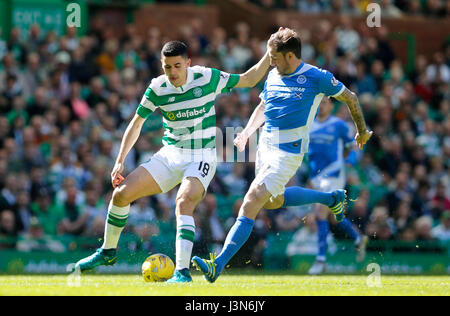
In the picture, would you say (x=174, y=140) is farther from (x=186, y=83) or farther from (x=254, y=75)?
(x=254, y=75)

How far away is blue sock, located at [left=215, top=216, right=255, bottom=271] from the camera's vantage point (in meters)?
8.34

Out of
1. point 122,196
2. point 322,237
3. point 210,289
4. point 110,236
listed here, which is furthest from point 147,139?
point 210,289

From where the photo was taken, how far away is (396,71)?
18.7m

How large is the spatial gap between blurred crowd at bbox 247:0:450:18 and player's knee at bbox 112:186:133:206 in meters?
12.0

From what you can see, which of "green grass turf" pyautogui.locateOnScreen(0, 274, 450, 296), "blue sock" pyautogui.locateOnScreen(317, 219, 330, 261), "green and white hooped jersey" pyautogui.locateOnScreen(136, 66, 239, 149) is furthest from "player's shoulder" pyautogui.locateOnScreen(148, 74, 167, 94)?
"blue sock" pyautogui.locateOnScreen(317, 219, 330, 261)

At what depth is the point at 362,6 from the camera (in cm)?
2089

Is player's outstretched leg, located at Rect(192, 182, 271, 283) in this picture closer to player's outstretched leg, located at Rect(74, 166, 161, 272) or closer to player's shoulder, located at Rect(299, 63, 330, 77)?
player's outstretched leg, located at Rect(74, 166, 161, 272)

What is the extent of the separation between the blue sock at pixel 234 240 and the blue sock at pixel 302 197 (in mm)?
1224

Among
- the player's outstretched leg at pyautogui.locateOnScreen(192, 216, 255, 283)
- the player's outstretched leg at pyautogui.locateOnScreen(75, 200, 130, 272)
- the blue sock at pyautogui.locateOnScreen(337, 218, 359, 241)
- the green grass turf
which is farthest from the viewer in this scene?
the blue sock at pyautogui.locateOnScreen(337, 218, 359, 241)

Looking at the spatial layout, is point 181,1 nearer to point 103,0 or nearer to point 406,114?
point 103,0

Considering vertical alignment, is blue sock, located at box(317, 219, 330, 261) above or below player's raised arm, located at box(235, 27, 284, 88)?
below

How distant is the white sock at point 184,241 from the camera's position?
27.8 feet
